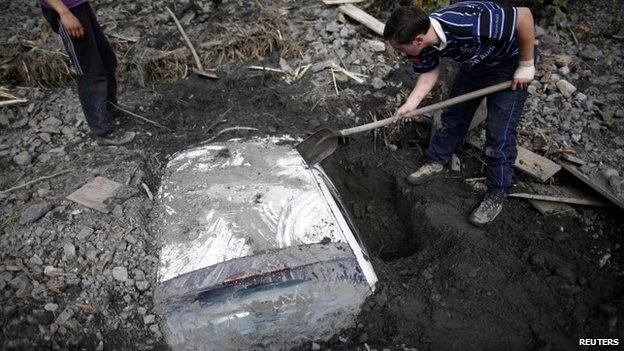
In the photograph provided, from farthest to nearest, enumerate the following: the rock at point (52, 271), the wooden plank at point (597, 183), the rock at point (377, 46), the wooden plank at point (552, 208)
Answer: the rock at point (377, 46) < the wooden plank at point (552, 208) < the wooden plank at point (597, 183) < the rock at point (52, 271)

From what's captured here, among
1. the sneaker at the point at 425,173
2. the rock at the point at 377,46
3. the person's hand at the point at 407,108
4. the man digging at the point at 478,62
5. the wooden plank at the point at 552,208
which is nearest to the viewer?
the man digging at the point at 478,62

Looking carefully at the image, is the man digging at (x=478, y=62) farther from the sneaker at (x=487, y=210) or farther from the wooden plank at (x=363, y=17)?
Result: the wooden plank at (x=363, y=17)

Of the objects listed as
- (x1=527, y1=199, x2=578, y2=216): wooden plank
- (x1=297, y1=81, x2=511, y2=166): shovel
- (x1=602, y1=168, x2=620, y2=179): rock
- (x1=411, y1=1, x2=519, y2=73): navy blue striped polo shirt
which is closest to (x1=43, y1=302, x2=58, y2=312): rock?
(x1=297, y1=81, x2=511, y2=166): shovel

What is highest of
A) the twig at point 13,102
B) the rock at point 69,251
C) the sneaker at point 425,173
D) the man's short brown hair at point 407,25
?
the man's short brown hair at point 407,25

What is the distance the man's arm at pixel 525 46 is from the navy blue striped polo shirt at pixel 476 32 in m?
0.04

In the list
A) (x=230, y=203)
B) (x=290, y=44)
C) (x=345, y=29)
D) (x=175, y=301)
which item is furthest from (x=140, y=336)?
(x=345, y=29)

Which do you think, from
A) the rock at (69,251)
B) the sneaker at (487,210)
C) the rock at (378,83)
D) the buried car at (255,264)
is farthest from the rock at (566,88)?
the rock at (69,251)

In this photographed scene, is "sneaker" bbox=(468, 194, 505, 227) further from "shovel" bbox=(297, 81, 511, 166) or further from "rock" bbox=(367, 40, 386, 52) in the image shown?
"rock" bbox=(367, 40, 386, 52)

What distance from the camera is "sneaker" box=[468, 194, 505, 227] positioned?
3252mm

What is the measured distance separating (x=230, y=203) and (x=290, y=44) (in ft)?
8.82

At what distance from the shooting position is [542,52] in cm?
474

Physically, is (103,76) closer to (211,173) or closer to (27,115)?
(27,115)

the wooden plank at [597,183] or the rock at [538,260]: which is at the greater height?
the wooden plank at [597,183]

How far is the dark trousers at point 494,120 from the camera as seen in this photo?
2.95 m
